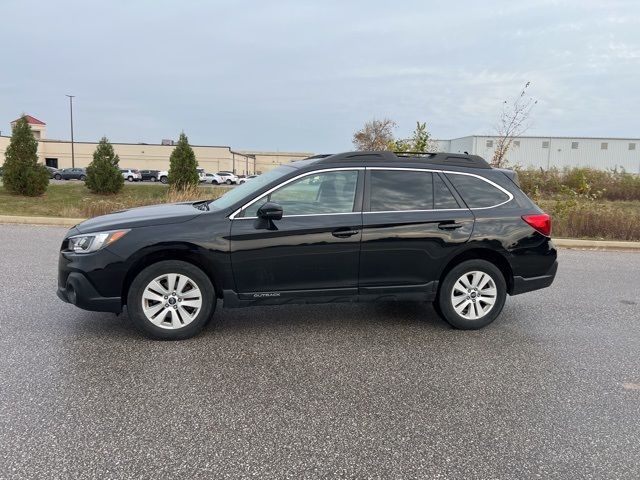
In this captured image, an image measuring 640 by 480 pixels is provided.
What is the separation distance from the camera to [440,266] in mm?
4812

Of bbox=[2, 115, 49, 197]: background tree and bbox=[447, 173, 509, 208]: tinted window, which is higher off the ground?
bbox=[2, 115, 49, 197]: background tree

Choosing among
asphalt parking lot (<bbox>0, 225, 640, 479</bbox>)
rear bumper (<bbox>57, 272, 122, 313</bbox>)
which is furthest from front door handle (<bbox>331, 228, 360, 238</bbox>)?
rear bumper (<bbox>57, 272, 122, 313</bbox>)

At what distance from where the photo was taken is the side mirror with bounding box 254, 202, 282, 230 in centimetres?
430

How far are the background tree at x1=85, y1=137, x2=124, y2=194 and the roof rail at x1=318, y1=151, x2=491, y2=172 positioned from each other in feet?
79.6

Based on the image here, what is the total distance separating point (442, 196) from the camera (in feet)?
16.1

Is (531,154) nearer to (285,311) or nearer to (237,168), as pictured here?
(237,168)

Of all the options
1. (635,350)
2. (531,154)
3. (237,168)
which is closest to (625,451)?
(635,350)

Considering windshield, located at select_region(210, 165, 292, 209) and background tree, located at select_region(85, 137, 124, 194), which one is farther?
background tree, located at select_region(85, 137, 124, 194)

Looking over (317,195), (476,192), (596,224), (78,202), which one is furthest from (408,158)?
(78,202)

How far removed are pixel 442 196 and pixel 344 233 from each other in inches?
45.9

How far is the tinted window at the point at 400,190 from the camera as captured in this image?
473cm

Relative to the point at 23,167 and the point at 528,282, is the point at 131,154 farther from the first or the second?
the point at 528,282

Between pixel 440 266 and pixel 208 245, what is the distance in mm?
2315

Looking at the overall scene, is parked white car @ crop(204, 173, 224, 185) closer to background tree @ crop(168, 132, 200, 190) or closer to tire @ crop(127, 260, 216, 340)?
background tree @ crop(168, 132, 200, 190)
